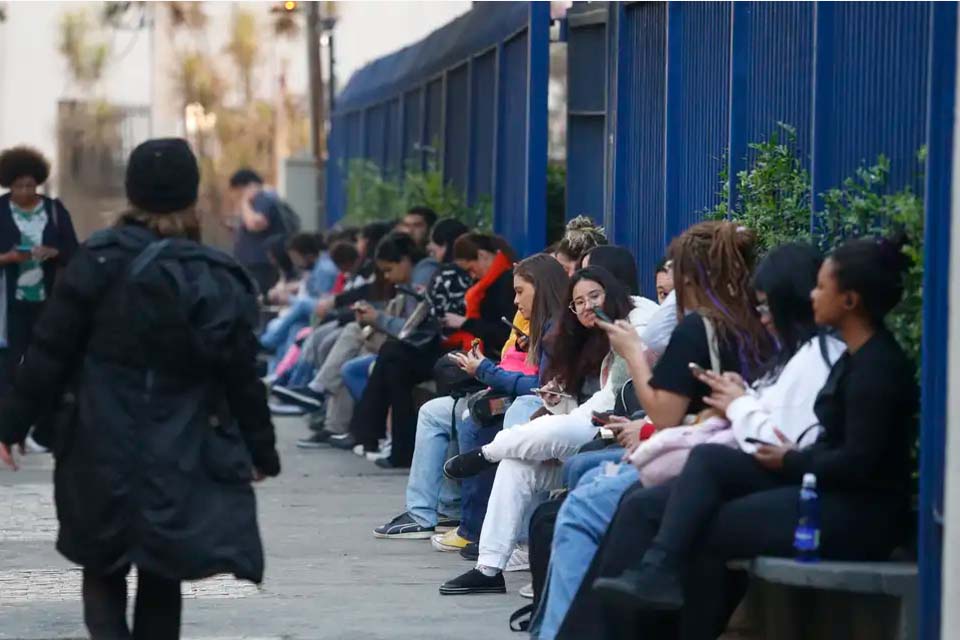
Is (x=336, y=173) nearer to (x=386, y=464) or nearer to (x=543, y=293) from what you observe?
(x=386, y=464)

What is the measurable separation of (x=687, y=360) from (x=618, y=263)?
1941 millimetres

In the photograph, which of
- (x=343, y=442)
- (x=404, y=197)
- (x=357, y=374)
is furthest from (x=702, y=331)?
(x=404, y=197)

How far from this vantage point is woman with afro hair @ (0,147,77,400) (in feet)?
39.2

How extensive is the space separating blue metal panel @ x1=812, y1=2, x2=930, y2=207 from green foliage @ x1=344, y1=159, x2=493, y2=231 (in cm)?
767

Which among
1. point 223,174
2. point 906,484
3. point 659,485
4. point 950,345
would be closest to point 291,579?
point 659,485

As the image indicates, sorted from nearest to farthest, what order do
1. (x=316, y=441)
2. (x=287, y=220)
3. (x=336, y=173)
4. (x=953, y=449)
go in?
Result: (x=953, y=449) < (x=316, y=441) < (x=287, y=220) < (x=336, y=173)

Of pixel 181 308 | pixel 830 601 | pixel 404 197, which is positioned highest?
pixel 404 197

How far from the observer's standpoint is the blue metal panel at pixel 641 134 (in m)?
10.3

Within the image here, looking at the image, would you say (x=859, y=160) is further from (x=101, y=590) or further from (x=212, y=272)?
(x=101, y=590)

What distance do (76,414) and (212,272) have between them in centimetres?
55

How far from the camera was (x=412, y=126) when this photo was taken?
70.1ft

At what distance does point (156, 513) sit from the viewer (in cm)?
543

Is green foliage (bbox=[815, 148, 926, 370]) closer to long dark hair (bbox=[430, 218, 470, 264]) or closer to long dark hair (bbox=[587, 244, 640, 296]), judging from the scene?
long dark hair (bbox=[587, 244, 640, 296])

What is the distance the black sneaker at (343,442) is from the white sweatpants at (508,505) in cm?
553
